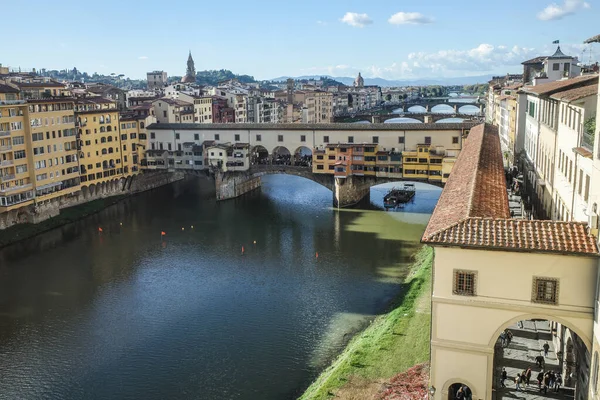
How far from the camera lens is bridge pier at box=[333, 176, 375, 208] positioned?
49.6 meters

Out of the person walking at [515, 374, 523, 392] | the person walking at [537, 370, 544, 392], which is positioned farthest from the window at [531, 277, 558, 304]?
the person walking at [537, 370, 544, 392]

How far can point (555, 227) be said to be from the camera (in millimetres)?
14844

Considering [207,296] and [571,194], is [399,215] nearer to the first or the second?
[207,296]

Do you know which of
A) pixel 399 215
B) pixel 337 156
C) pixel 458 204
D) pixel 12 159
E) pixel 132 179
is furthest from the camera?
pixel 132 179

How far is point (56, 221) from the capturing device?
45.2 metres

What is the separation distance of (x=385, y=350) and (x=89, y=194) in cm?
3816

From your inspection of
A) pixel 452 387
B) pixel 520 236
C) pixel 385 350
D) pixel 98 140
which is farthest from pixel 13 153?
pixel 520 236

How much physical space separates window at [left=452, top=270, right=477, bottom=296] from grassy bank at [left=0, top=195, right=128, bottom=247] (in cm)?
3447

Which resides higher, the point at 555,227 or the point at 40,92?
the point at 40,92

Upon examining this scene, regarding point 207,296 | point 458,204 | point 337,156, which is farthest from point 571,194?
point 337,156

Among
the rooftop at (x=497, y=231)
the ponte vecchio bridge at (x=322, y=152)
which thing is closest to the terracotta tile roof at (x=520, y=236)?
the rooftop at (x=497, y=231)

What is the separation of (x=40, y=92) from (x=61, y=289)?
24.2 meters

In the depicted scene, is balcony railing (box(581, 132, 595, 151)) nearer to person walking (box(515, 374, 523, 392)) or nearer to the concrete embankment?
person walking (box(515, 374, 523, 392))

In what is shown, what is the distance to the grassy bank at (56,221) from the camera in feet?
133
